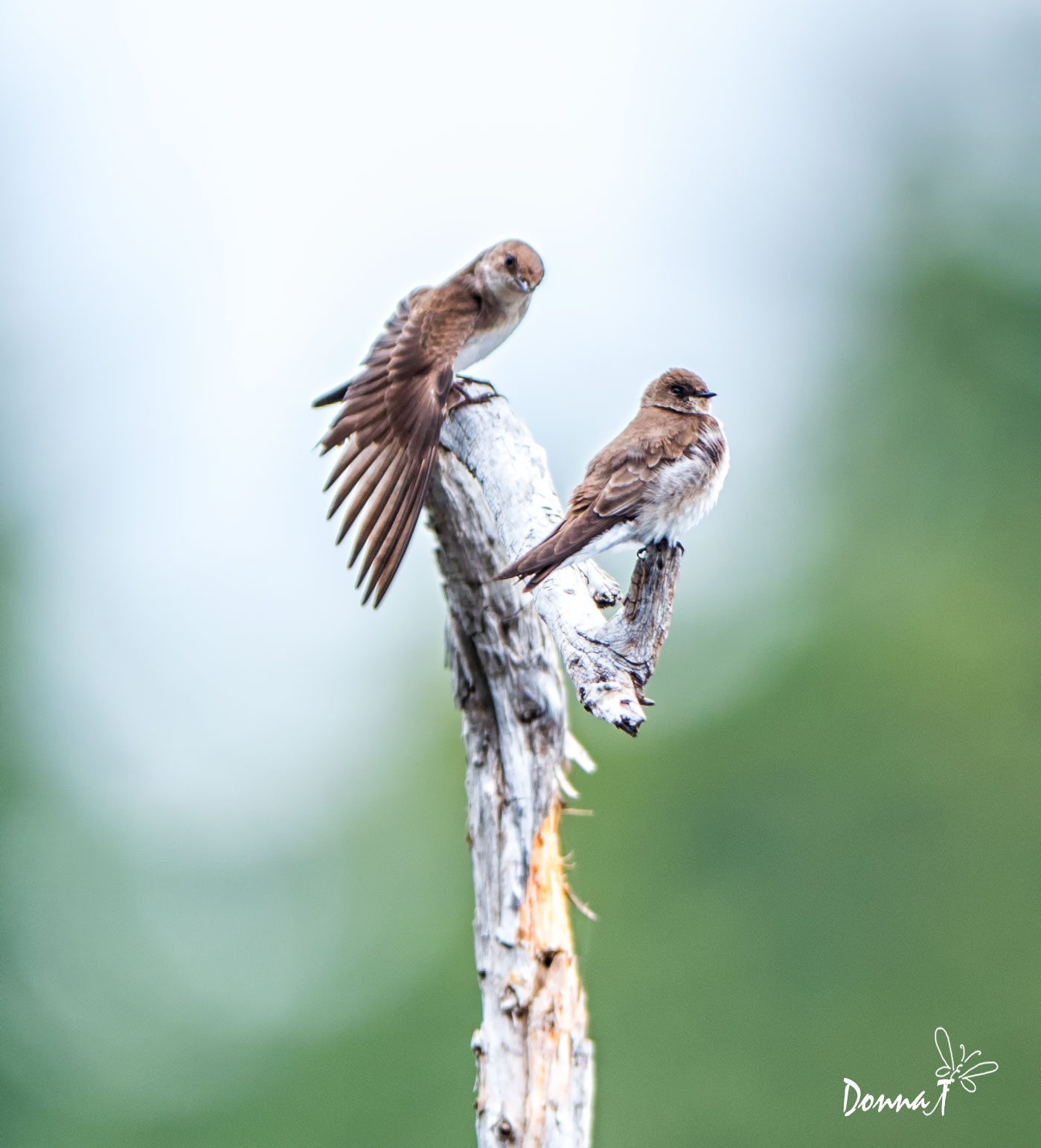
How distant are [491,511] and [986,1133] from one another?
881cm

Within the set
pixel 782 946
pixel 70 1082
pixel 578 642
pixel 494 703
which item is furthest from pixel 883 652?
pixel 578 642

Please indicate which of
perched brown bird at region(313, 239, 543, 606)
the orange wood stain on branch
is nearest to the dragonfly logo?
the orange wood stain on branch

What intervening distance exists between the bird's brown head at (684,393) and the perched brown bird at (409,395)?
2.27 ft

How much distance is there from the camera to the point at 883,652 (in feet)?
50.8

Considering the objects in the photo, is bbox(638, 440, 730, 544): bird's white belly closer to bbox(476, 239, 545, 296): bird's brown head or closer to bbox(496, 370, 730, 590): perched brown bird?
bbox(496, 370, 730, 590): perched brown bird

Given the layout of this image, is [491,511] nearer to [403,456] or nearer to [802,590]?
[403,456]

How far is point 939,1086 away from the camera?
9.61 m

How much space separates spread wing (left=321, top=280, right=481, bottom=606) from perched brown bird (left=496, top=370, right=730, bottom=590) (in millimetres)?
620

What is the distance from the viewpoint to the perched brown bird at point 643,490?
3.80 m

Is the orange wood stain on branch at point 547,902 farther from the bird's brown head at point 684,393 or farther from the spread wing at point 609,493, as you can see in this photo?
the bird's brown head at point 684,393

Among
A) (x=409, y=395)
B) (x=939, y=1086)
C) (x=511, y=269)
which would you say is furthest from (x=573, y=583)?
(x=939, y=1086)

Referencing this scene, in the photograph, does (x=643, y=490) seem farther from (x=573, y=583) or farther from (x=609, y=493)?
(x=573, y=583)

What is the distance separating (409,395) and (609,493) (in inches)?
44.3

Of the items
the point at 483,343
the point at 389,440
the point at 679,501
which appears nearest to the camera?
the point at 679,501
